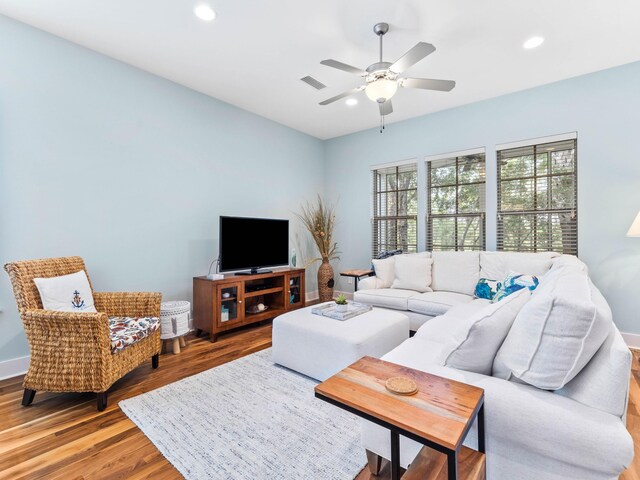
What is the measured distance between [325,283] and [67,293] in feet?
10.6

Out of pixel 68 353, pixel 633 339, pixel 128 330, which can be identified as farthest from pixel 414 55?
pixel 633 339

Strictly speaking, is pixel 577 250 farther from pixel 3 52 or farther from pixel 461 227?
pixel 3 52

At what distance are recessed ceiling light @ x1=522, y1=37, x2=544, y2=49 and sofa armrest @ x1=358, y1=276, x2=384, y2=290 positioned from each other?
2778mm

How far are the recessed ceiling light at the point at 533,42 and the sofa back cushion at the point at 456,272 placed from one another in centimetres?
209

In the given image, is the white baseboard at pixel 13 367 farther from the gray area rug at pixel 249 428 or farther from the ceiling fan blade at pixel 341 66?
the ceiling fan blade at pixel 341 66

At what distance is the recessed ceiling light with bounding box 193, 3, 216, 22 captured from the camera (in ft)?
7.53

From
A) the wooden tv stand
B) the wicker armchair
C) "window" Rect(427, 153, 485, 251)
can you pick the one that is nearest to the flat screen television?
the wooden tv stand

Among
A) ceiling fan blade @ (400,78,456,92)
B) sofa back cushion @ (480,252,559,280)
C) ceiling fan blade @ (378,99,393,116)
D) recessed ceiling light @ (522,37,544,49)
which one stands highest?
recessed ceiling light @ (522,37,544,49)

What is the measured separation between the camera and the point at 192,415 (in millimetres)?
1968

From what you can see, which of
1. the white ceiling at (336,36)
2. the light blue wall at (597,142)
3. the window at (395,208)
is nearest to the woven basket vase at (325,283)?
the window at (395,208)

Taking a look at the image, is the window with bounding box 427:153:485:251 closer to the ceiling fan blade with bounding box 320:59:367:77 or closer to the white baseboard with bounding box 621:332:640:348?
the white baseboard with bounding box 621:332:640:348

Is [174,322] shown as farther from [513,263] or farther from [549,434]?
[513,263]

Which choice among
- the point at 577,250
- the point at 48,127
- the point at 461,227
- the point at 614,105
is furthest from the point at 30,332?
the point at 614,105

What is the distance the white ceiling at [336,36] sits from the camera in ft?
7.54
